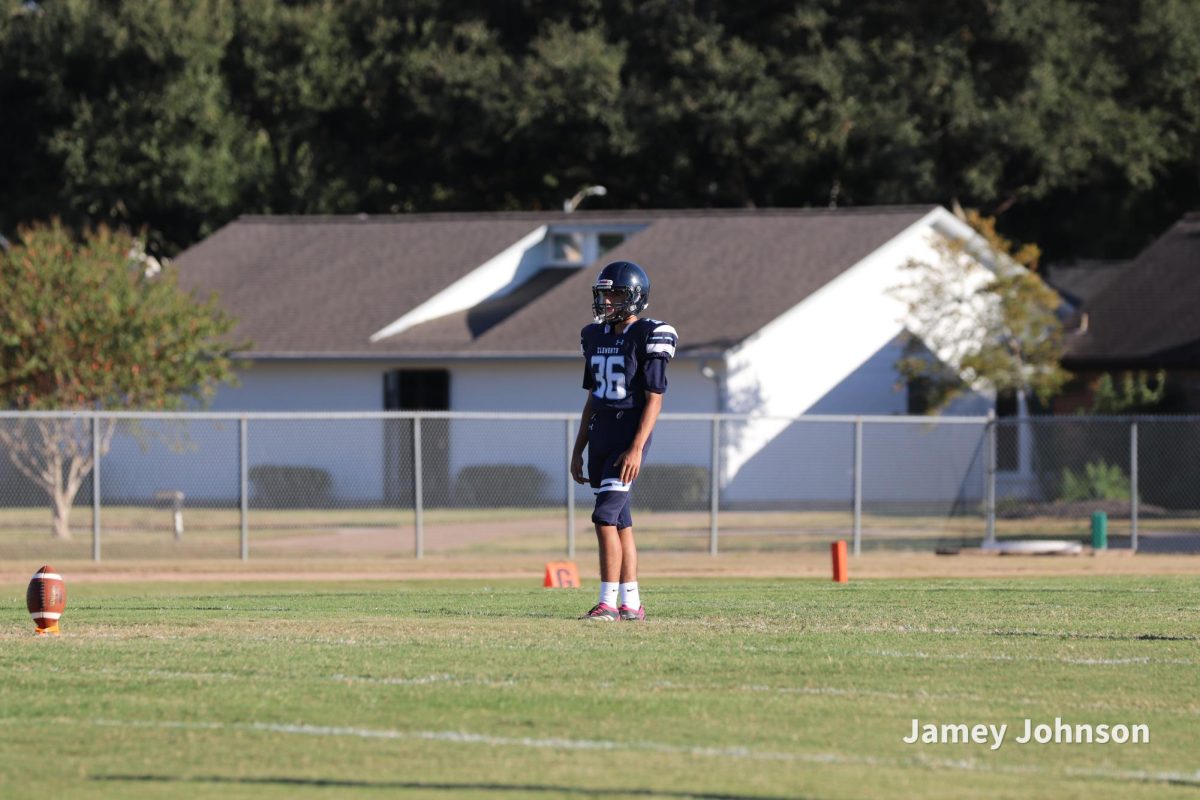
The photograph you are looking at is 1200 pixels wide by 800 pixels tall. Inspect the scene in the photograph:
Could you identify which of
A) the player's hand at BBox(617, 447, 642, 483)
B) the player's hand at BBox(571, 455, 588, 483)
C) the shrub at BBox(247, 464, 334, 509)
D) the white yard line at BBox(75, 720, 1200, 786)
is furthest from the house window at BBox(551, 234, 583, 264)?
the white yard line at BBox(75, 720, 1200, 786)

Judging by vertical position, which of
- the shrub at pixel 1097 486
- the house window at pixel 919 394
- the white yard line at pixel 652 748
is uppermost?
the house window at pixel 919 394

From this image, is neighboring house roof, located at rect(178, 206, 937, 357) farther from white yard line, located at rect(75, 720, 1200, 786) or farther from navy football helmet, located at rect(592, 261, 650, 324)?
white yard line, located at rect(75, 720, 1200, 786)

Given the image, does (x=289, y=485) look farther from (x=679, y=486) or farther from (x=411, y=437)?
(x=679, y=486)

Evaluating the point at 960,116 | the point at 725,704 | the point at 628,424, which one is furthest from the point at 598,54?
the point at 725,704

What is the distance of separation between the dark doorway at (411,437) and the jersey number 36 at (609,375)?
19.8 meters

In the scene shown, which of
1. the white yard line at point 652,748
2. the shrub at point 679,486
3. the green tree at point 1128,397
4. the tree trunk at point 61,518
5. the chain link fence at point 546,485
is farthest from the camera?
the green tree at point 1128,397

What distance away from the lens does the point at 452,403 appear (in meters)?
36.2

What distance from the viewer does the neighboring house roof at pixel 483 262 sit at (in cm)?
3584

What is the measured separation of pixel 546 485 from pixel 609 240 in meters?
9.45

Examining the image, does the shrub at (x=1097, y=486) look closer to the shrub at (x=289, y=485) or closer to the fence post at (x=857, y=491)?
the fence post at (x=857, y=491)

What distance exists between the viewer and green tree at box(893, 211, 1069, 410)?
Result: 3344cm

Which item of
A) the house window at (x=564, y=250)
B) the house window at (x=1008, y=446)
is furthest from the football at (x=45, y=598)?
the house window at (x=564, y=250)

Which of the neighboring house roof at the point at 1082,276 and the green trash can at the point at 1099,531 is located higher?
the neighboring house roof at the point at 1082,276

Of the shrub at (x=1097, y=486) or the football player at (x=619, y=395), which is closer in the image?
the football player at (x=619, y=395)
